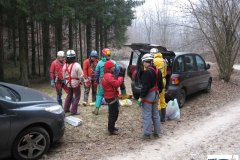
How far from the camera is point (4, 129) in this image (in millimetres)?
5590

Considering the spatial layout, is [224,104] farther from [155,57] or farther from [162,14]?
[162,14]

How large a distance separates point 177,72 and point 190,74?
2.94ft

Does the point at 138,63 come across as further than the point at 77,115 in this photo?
Yes

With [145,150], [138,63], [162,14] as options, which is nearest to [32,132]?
[145,150]

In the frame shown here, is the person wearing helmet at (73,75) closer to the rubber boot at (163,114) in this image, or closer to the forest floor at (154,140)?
the forest floor at (154,140)

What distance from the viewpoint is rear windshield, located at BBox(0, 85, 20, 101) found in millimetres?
5979

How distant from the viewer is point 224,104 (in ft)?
36.5

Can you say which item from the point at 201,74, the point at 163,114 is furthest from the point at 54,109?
the point at 201,74

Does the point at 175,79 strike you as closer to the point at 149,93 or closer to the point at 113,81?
the point at 149,93

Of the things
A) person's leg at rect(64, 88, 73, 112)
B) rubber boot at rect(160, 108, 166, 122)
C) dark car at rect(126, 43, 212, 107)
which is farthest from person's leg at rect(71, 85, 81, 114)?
rubber boot at rect(160, 108, 166, 122)

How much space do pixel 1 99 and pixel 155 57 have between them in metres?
4.29

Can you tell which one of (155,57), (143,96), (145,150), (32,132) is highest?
(155,57)

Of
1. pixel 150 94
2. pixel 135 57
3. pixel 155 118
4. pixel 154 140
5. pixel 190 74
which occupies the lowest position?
pixel 154 140

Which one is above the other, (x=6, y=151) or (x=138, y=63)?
(x=138, y=63)
